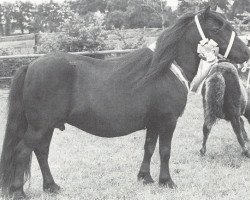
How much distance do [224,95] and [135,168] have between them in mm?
1806

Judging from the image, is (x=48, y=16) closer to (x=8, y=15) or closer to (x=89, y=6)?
(x=8, y=15)

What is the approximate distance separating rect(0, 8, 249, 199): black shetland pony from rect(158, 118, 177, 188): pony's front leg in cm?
1

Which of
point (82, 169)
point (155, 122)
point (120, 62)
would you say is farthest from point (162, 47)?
point (82, 169)

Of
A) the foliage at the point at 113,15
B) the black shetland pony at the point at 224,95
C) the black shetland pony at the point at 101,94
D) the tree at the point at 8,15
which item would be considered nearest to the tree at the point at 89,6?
the foliage at the point at 113,15

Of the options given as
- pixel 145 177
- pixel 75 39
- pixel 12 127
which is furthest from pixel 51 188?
pixel 75 39

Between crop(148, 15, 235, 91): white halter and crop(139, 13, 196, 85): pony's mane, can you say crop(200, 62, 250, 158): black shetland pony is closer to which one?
crop(148, 15, 235, 91): white halter

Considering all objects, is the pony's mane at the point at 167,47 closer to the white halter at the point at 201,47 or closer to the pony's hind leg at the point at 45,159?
the white halter at the point at 201,47

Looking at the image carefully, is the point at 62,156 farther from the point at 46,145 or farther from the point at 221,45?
the point at 221,45

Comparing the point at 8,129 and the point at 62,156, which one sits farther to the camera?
the point at 62,156

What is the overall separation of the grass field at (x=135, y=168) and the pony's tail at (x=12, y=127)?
1.10 ft

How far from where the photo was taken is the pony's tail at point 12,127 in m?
4.42

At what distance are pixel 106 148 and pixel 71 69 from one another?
9.06 feet

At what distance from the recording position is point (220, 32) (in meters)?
4.57

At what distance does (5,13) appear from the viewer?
3609 cm
